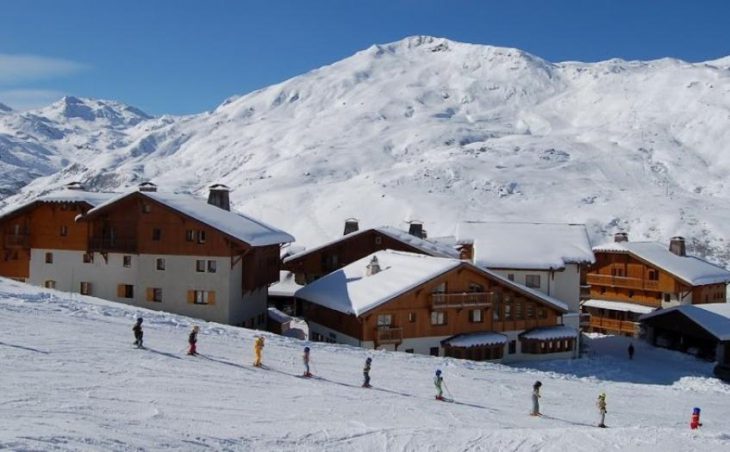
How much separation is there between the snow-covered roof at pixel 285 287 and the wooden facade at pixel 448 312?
599 inches

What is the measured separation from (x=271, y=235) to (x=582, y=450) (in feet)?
89.5

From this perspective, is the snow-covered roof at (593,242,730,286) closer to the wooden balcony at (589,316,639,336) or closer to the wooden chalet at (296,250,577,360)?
the wooden balcony at (589,316,639,336)

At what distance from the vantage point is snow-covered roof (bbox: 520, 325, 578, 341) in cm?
3991

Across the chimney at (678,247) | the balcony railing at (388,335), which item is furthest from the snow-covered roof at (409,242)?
the chimney at (678,247)

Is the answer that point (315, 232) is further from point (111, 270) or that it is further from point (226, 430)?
point (226, 430)

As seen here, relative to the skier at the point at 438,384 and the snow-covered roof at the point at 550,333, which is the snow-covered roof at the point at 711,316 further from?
the skier at the point at 438,384

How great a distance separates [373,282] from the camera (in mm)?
39094

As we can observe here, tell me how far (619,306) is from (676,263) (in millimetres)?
5712

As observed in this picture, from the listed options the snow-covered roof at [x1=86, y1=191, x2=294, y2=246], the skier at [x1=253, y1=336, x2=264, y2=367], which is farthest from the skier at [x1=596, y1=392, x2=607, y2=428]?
the snow-covered roof at [x1=86, y1=191, x2=294, y2=246]

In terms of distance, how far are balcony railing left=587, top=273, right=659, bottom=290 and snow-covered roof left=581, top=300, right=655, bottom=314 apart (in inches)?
58.9

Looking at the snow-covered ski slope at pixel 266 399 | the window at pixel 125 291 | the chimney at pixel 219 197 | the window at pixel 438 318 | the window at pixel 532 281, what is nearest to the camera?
the snow-covered ski slope at pixel 266 399

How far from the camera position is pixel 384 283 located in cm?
3819

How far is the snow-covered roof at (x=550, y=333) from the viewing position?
39906mm

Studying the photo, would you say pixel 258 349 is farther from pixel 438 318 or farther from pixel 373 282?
pixel 438 318
